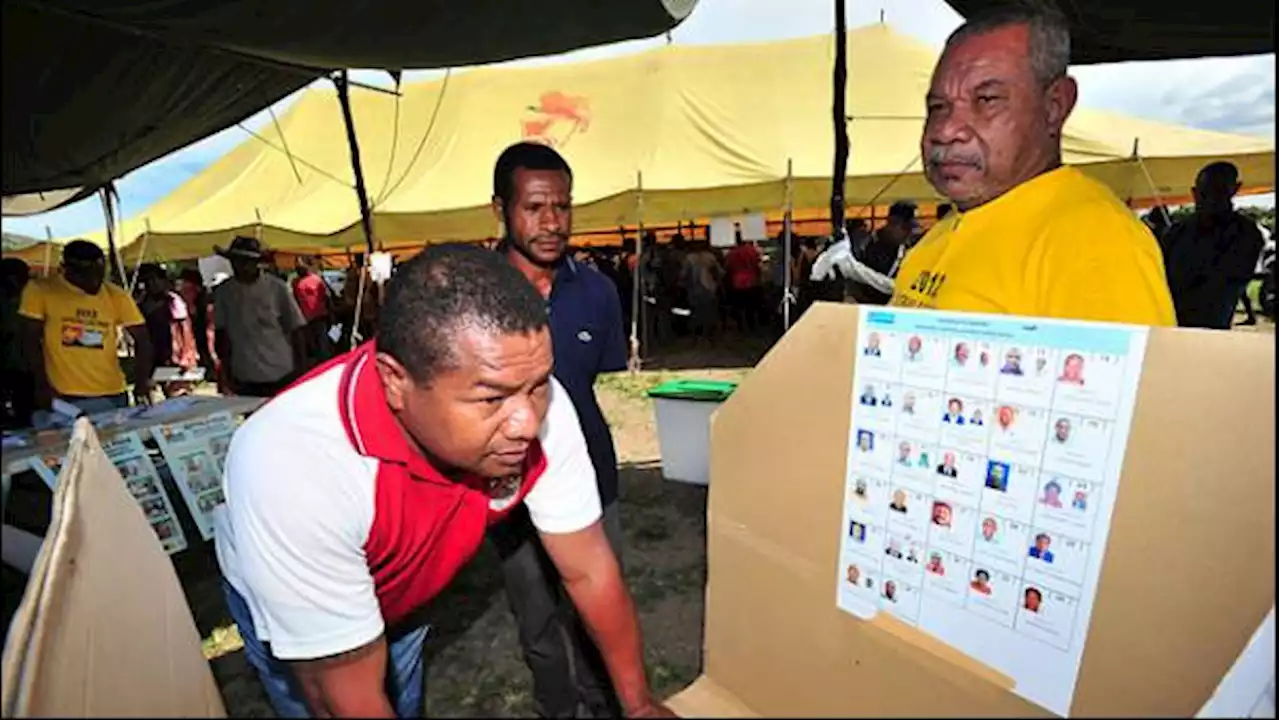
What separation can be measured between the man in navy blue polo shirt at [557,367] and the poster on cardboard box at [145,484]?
1.82m

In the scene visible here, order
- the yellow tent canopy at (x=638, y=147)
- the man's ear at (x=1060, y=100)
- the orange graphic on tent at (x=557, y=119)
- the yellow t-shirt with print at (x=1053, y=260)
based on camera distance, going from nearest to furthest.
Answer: the yellow t-shirt with print at (x=1053, y=260) → the man's ear at (x=1060, y=100) → the yellow tent canopy at (x=638, y=147) → the orange graphic on tent at (x=557, y=119)

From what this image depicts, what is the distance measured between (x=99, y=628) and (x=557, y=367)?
1301 millimetres

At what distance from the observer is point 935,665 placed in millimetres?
810

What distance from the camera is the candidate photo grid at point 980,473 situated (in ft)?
2.59

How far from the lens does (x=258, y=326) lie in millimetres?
4512

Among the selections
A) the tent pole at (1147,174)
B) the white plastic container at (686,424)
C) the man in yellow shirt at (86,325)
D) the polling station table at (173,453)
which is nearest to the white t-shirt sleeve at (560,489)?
the polling station table at (173,453)

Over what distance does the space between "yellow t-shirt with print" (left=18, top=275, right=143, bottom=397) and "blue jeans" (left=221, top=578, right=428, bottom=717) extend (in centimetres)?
244

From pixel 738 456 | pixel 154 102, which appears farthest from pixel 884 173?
pixel 738 456

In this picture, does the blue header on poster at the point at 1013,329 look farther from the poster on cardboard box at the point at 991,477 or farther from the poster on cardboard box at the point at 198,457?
the poster on cardboard box at the point at 198,457

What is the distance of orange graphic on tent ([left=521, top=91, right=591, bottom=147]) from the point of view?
31.4 feet

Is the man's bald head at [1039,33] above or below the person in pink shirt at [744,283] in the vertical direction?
above

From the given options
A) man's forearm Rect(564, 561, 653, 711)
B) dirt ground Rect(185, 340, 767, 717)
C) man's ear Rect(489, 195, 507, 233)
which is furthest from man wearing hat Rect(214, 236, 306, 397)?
man's forearm Rect(564, 561, 653, 711)

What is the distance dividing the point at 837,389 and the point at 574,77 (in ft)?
33.8

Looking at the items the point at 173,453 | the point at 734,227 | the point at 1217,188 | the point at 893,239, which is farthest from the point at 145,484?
the point at 734,227
